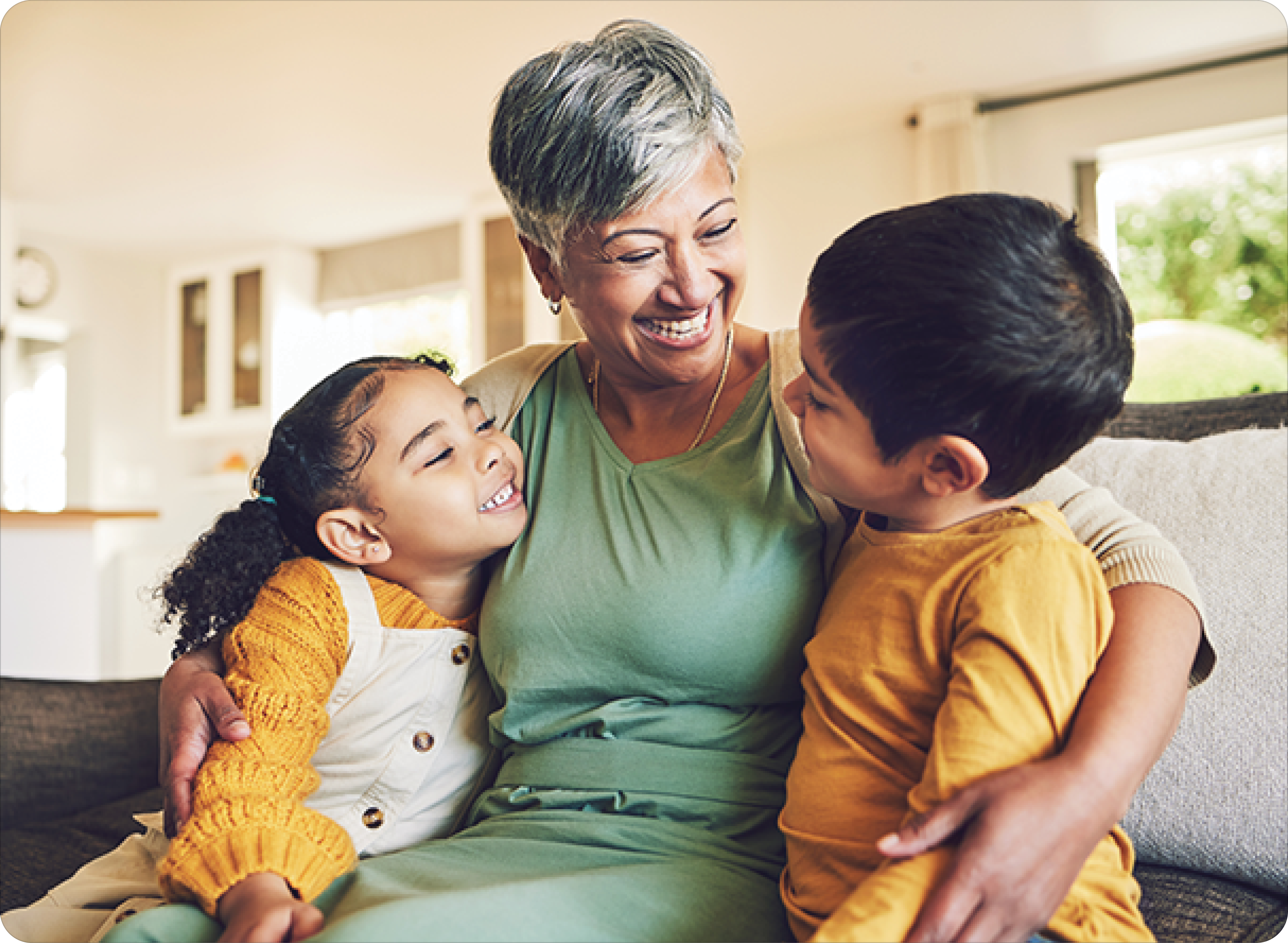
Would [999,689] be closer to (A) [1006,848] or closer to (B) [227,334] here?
(A) [1006,848]

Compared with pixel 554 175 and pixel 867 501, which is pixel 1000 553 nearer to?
pixel 867 501

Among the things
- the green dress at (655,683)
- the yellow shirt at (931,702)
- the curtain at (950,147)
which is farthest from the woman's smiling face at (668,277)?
the curtain at (950,147)

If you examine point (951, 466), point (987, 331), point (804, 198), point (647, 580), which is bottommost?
point (647, 580)

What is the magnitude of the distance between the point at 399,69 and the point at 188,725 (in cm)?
427

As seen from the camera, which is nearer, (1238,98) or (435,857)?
(435,857)

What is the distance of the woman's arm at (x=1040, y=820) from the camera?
70 centimetres

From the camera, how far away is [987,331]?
2.63 ft

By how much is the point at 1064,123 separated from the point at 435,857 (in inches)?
210

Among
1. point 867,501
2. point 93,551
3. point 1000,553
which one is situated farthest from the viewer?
point 93,551

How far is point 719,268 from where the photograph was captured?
1.13m

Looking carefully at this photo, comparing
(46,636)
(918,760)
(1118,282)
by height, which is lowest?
(46,636)

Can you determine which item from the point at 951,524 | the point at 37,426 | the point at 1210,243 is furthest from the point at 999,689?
the point at 37,426

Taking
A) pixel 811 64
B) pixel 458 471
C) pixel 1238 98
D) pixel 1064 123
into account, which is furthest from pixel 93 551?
pixel 1238 98

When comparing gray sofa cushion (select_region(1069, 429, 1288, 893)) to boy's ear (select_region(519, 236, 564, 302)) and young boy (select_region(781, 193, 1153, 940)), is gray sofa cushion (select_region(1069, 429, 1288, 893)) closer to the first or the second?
young boy (select_region(781, 193, 1153, 940))
